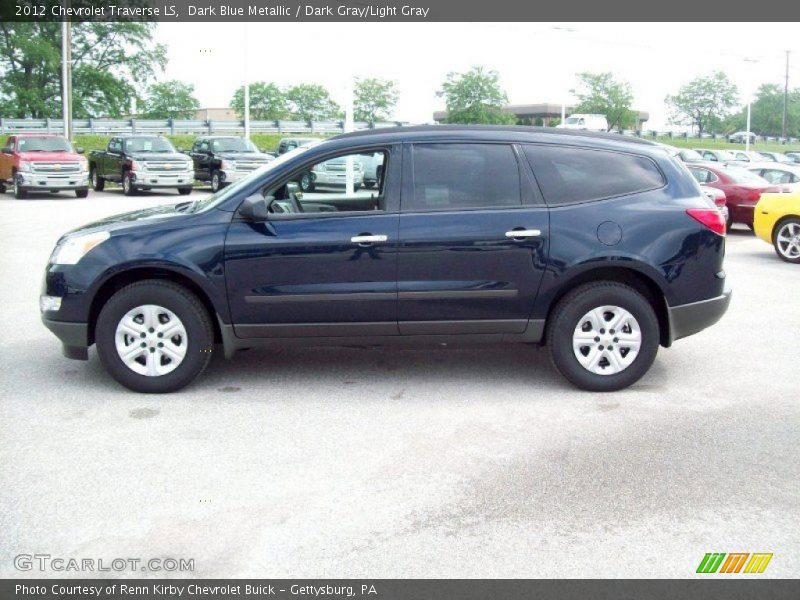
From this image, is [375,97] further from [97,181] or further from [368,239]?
[368,239]

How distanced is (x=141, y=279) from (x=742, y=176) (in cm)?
1483

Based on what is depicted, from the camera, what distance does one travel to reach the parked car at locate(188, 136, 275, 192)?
95.7 ft

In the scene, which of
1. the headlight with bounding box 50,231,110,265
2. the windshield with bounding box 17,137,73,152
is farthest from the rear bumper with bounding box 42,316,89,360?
the windshield with bounding box 17,137,73,152

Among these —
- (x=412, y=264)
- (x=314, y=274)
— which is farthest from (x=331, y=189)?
(x=412, y=264)

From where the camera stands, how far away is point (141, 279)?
6.65m

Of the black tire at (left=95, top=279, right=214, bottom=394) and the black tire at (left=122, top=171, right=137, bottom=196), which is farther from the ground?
the black tire at (left=122, top=171, right=137, bottom=196)

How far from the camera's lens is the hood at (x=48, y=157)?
27667 mm

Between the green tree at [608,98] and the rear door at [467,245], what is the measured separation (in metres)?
68.9

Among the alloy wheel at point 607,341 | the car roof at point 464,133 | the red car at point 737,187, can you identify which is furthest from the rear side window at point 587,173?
the red car at point 737,187

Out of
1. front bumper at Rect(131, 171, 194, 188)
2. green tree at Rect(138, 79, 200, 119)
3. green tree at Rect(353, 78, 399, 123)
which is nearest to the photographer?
front bumper at Rect(131, 171, 194, 188)

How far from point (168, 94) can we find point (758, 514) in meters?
78.1
